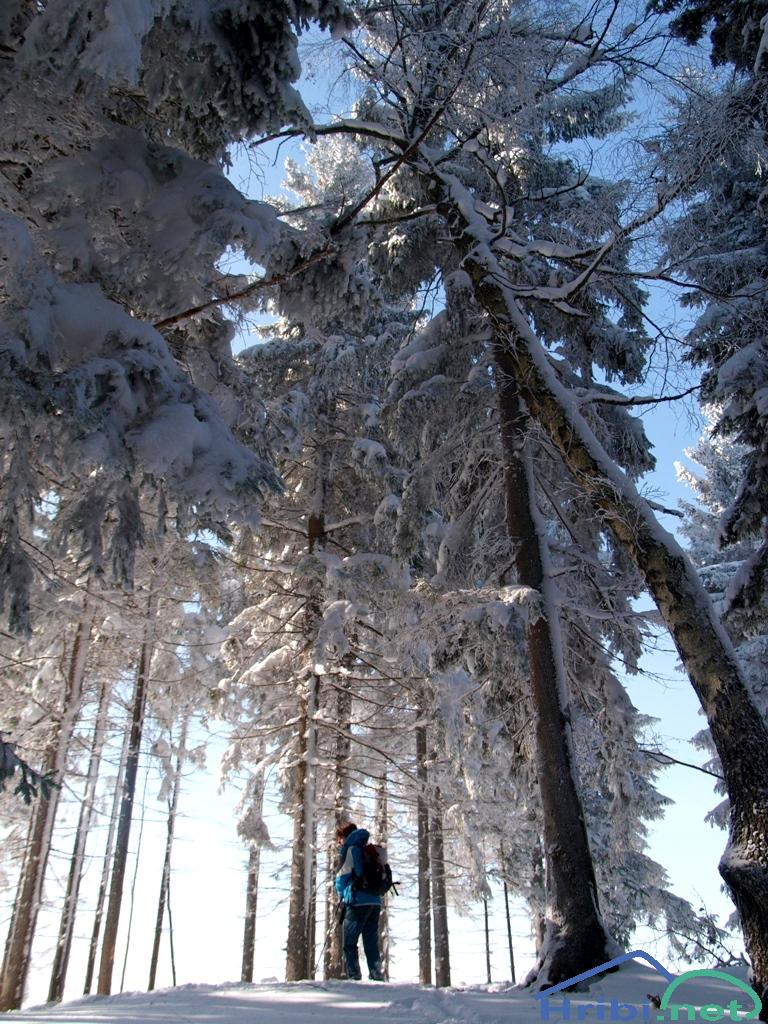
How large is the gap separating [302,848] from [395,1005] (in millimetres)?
6111

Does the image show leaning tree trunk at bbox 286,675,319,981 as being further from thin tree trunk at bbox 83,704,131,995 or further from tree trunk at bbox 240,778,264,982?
tree trunk at bbox 240,778,264,982

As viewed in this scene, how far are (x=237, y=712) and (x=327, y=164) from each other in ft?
43.0

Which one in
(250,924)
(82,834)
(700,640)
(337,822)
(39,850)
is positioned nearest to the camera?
(700,640)

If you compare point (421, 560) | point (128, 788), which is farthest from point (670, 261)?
point (128, 788)

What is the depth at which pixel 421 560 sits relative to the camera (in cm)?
1185

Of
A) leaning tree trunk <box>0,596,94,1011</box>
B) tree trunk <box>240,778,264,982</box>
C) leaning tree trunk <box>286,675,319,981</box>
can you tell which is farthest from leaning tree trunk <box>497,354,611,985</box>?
tree trunk <box>240,778,264,982</box>

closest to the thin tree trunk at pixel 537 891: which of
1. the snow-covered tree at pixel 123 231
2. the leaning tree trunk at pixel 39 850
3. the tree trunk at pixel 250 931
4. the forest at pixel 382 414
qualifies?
the forest at pixel 382 414

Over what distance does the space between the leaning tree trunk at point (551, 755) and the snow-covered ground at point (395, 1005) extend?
0.42 m

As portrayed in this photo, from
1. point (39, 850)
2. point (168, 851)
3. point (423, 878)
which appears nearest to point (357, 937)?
point (39, 850)

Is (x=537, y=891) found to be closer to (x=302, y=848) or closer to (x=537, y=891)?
(x=537, y=891)

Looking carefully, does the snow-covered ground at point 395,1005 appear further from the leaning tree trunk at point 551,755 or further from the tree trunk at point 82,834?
the tree trunk at point 82,834

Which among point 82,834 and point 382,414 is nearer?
point 382,414

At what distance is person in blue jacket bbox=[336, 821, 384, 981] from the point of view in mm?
7398

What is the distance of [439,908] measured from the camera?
51.3 ft
